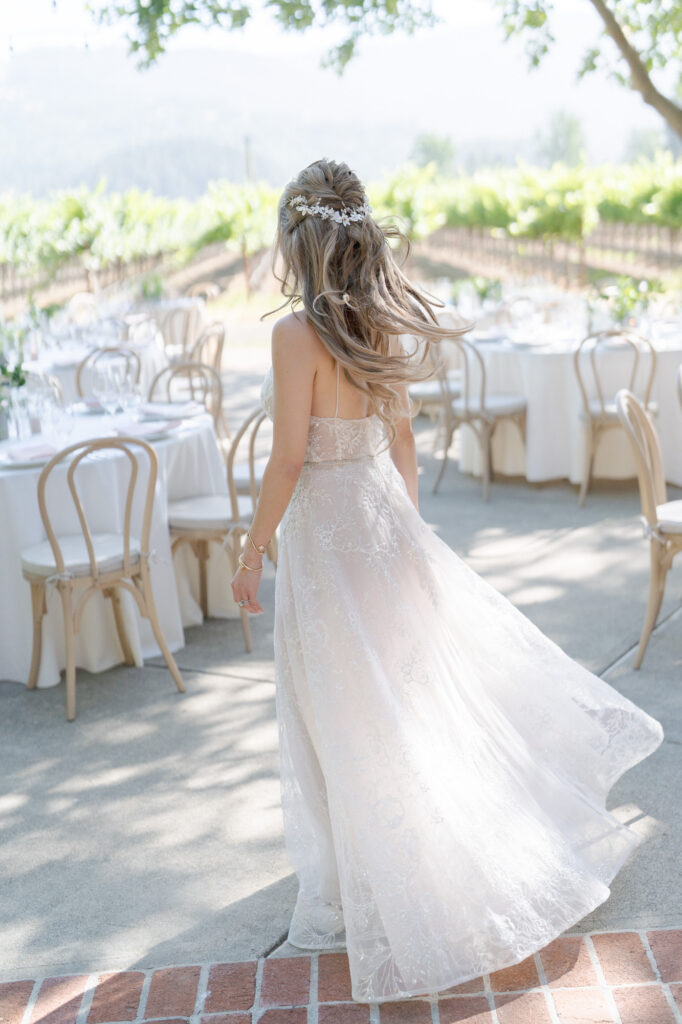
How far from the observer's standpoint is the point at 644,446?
3766mm

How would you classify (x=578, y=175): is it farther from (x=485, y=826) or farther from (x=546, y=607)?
(x=485, y=826)

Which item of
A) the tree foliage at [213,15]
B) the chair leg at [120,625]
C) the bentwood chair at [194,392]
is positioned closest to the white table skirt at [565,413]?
the bentwood chair at [194,392]

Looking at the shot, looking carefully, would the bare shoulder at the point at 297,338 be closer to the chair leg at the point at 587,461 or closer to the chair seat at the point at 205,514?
the chair seat at the point at 205,514

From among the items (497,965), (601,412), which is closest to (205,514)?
(497,965)

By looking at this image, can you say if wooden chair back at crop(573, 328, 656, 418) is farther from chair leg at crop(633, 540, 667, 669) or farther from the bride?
the bride

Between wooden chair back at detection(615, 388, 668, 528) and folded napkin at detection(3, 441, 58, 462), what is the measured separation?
220 cm

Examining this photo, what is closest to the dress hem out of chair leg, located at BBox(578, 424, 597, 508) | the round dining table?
chair leg, located at BBox(578, 424, 597, 508)

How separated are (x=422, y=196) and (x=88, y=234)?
5.55m

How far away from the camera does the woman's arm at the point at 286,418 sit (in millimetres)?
2203

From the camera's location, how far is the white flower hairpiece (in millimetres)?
2135

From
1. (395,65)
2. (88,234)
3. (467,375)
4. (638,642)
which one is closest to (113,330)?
(467,375)

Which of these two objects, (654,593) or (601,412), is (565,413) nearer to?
(601,412)

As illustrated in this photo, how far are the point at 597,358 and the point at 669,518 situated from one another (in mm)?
2878

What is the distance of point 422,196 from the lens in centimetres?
1739
